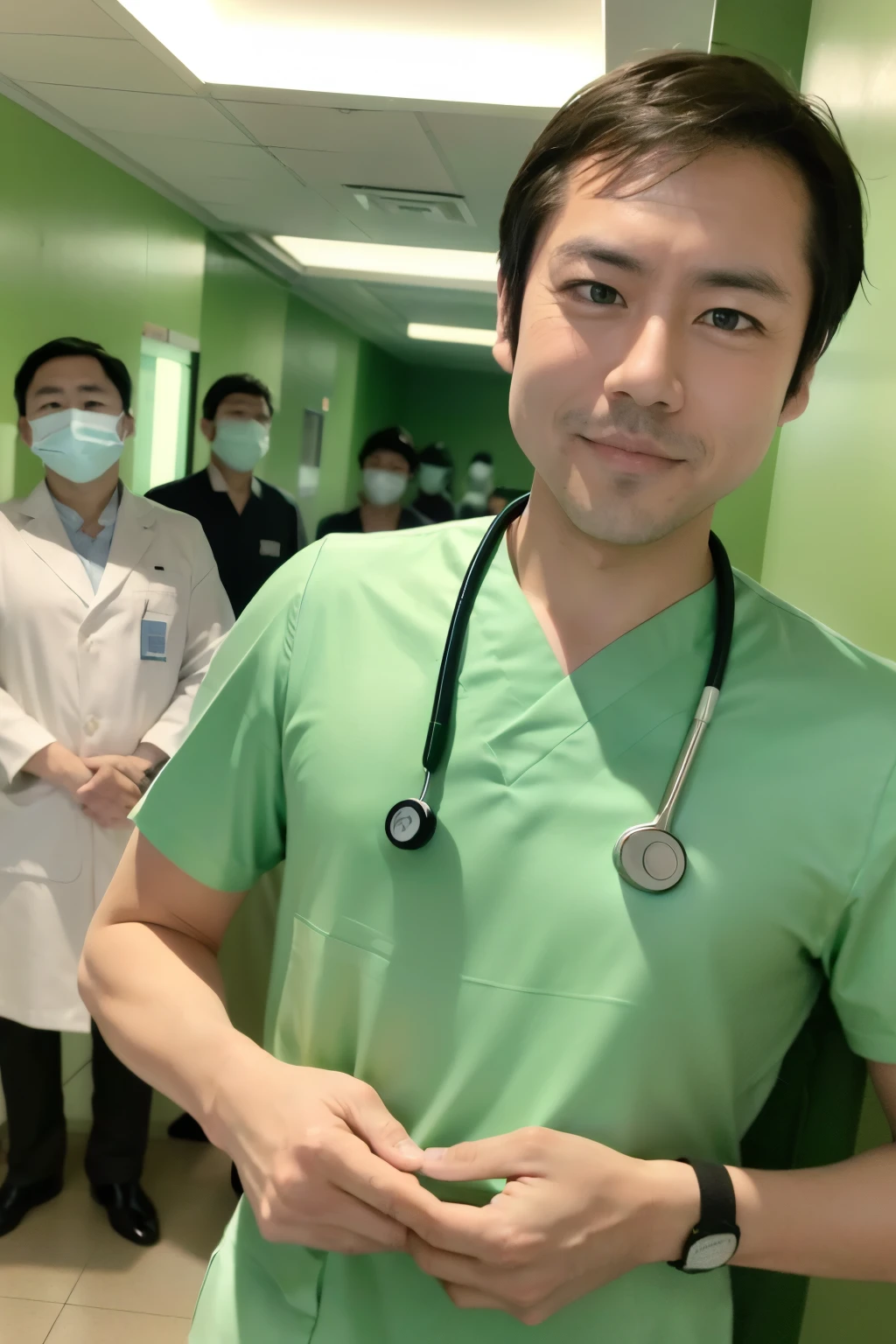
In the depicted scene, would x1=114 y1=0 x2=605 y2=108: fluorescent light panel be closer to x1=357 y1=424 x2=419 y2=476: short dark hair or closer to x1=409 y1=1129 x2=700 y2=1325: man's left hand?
x1=357 y1=424 x2=419 y2=476: short dark hair

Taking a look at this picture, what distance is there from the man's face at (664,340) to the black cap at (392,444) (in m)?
3.30

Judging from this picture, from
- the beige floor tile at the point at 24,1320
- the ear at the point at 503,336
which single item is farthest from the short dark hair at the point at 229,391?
the ear at the point at 503,336

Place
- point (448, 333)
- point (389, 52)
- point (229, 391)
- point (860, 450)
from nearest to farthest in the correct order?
point (860, 450)
point (389, 52)
point (229, 391)
point (448, 333)

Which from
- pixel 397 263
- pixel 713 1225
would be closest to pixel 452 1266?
pixel 713 1225

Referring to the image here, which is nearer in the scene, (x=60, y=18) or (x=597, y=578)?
(x=597, y=578)

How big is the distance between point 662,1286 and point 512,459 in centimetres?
401

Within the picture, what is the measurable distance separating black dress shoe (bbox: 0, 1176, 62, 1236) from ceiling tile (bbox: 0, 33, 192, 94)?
2650 mm

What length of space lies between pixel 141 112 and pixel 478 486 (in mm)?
1972

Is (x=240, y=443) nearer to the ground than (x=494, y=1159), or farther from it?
farther from it

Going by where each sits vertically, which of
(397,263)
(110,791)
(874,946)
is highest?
(397,263)

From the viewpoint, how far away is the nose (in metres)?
0.63

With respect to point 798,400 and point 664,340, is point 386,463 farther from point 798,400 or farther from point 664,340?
point 664,340

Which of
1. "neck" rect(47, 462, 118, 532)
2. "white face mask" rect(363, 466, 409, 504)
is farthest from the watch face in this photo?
"white face mask" rect(363, 466, 409, 504)

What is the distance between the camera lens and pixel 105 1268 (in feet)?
6.72
